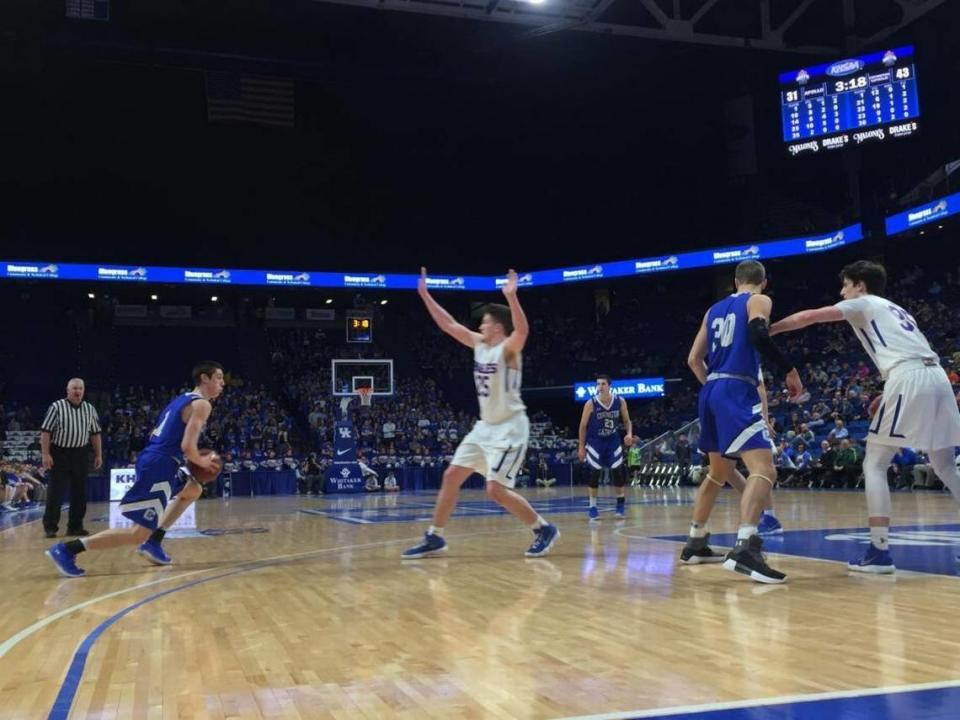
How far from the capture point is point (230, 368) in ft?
111

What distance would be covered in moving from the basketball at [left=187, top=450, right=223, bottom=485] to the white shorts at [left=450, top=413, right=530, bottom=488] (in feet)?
5.77

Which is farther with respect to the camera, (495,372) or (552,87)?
(552,87)

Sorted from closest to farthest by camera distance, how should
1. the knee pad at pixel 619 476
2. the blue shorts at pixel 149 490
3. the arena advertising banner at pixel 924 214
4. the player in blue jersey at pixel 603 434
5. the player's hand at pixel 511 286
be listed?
the player's hand at pixel 511 286
the blue shorts at pixel 149 490
the player in blue jersey at pixel 603 434
the knee pad at pixel 619 476
the arena advertising banner at pixel 924 214

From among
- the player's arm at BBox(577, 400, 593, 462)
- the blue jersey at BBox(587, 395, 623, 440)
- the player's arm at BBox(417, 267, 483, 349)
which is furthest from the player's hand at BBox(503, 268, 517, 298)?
the blue jersey at BBox(587, 395, 623, 440)

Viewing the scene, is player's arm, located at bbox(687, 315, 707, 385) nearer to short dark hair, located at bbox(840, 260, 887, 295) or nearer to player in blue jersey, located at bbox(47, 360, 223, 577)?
short dark hair, located at bbox(840, 260, 887, 295)

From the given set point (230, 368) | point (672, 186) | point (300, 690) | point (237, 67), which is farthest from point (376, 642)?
point (672, 186)

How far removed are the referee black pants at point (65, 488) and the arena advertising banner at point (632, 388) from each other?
25.3 meters

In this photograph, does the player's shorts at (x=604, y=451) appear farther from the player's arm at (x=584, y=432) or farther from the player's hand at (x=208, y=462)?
the player's hand at (x=208, y=462)

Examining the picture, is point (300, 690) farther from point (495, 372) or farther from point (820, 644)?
point (495, 372)

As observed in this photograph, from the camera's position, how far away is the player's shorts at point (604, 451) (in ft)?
37.6

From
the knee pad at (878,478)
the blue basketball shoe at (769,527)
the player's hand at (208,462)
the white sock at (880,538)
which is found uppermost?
the player's hand at (208,462)

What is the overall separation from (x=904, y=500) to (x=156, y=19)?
2144cm

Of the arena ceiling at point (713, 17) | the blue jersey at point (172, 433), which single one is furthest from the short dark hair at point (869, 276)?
the arena ceiling at point (713, 17)

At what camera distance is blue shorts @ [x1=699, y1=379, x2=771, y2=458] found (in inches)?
215
